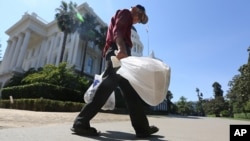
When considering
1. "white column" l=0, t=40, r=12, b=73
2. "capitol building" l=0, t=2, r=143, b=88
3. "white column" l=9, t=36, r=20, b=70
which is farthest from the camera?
"white column" l=0, t=40, r=12, b=73

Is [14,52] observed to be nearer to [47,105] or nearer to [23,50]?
[23,50]

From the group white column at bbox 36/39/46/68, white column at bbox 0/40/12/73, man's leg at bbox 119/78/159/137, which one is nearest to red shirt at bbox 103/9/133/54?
man's leg at bbox 119/78/159/137

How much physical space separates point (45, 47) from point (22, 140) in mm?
49914

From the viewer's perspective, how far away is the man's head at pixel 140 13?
319 cm

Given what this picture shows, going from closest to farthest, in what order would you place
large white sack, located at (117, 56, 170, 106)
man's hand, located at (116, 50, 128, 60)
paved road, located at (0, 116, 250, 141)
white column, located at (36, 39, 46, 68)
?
paved road, located at (0, 116, 250, 141)
large white sack, located at (117, 56, 170, 106)
man's hand, located at (116, 50, 128, 60)
white column, located at (36, 39, 46, 68)

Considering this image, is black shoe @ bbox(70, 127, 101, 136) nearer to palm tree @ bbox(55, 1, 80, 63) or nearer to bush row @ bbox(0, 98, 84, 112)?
bush row @ bbox(0, 98, 84, 112)

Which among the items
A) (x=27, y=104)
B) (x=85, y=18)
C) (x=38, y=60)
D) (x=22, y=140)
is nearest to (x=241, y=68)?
(x=85, y=18)

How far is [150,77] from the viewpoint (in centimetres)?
263

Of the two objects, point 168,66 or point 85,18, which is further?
point 85,18

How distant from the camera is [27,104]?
745 inches

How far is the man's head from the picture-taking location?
3.19 metres

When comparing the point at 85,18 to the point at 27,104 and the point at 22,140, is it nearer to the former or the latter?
the point at 27,104

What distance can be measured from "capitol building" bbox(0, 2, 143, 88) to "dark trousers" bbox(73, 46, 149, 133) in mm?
37878

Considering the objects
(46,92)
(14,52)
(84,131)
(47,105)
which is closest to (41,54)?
(14,52)
